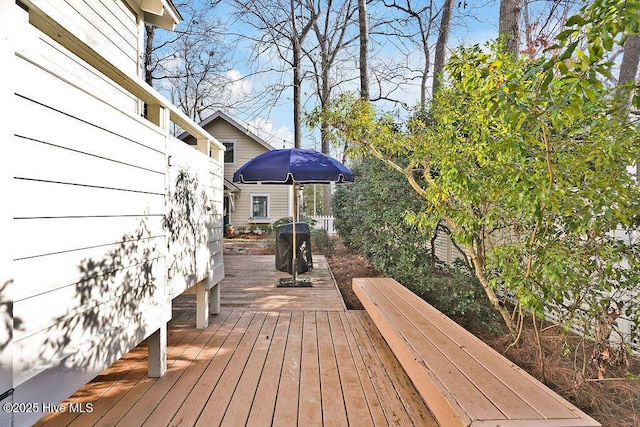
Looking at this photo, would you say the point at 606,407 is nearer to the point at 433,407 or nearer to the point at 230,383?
the point at 433,407

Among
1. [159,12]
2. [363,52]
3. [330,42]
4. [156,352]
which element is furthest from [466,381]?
[330,42]

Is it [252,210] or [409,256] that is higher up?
[252,210]

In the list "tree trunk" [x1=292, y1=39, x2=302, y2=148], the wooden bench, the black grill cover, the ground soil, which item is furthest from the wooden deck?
"tree trunk" [x1=292, y1=39, x2=302, y2=148]

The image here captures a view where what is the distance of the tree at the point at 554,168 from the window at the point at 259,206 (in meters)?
13.5

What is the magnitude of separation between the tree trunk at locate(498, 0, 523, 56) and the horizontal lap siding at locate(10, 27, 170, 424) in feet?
14.9

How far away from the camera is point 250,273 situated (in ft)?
22.2

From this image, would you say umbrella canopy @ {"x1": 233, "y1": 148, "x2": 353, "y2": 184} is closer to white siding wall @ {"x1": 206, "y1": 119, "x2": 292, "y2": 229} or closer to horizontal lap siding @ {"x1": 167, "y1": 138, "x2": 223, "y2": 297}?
horizontal lap siding @ {"x1": 167, "y1": 138, "x2": 223, "y2": 297}

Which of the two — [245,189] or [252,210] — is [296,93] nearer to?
[245,189]

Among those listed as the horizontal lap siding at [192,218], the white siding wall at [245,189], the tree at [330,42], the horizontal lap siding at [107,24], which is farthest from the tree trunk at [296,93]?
the horizontal lap siding at [192,218]

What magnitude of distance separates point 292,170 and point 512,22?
339cm

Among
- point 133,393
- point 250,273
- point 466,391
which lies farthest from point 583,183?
point 250,273

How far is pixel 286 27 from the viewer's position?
14172 mm

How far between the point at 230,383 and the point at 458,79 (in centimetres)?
263

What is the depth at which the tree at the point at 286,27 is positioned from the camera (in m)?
13.6
